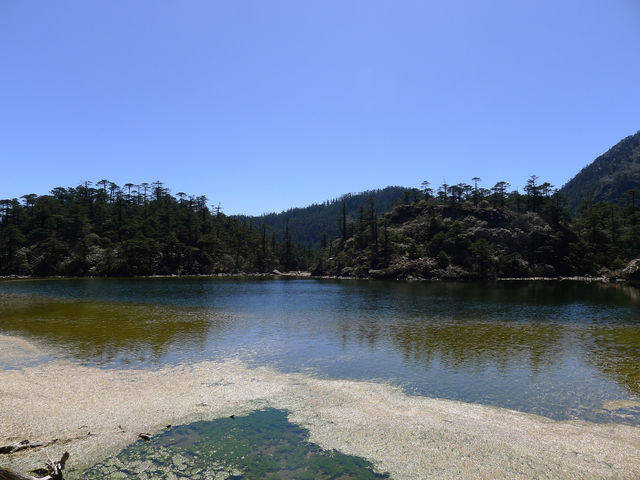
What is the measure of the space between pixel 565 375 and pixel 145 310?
147ft

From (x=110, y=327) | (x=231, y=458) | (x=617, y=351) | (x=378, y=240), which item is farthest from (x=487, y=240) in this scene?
(x=231, y=458)

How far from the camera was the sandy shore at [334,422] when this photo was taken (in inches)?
434

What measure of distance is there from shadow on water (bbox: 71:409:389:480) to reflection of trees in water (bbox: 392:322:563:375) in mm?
13053

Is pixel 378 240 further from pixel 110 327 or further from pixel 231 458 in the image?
pixel 231 458

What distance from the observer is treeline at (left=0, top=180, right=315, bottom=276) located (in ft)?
441

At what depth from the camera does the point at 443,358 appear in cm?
2447

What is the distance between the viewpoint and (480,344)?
28578 mm

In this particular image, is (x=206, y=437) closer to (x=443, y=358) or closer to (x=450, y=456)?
(x=450, y=456)

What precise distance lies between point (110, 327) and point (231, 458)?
28.9 m

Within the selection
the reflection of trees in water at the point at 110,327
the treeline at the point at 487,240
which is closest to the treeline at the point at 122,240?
the treeline at the point at 487,240

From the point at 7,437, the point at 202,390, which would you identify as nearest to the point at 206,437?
the point at 202,390

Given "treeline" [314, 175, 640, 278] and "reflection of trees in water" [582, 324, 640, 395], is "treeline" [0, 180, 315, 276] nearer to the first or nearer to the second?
"treeline" [314, 175, 640, 278]

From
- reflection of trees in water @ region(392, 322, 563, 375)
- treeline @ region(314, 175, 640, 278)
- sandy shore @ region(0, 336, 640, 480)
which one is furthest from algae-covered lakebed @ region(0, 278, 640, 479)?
treeline @ region(314, 175, 640, 278)

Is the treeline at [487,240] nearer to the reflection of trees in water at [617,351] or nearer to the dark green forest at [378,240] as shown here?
the dark green forest at [378,240]
